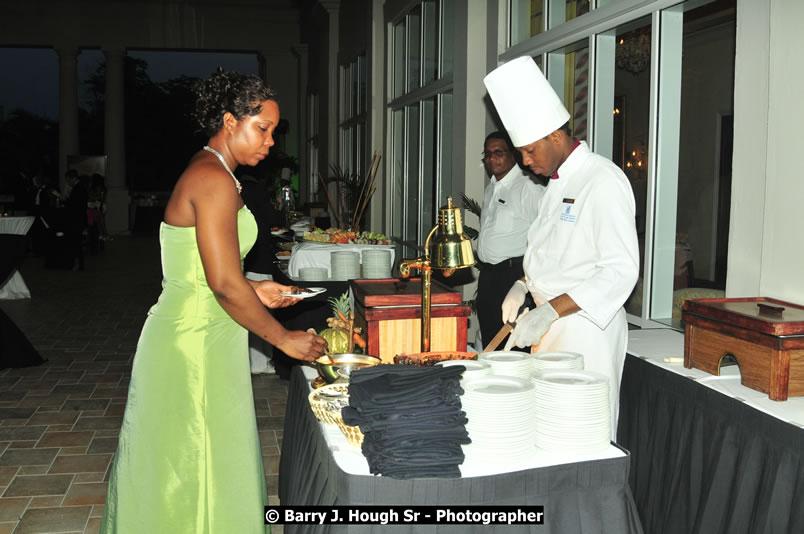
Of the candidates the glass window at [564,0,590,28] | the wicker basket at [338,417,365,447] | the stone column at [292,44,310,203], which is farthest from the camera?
the stone column at [292,44,310,203]

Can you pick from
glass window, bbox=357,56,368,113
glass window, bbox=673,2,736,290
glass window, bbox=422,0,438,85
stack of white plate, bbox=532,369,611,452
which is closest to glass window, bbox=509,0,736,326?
glass window, bbox=673,2,736,290

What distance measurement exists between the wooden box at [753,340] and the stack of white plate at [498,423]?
79 centimetres

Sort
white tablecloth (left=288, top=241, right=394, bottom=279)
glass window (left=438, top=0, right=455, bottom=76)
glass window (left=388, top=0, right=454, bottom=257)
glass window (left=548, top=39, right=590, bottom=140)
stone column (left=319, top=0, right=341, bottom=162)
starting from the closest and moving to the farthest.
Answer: glass window (left=548, top=39, right=590, bottom=140), white tablecloth (left=288, top=241, right=394, bottom=279), glass window (left=438, top=0, right=455, bottom=76), glass window (left=388, top=0, right=454, bottom=257), stone column (left=319, top=0, right=341, bottom=162)

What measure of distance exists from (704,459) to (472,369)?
2.79 ft

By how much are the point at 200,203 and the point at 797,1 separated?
1927mm

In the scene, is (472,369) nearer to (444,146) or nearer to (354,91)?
(444,146)

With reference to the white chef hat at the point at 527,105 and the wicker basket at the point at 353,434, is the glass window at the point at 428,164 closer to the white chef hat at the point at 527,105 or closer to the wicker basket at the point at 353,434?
the white chef hat at the point at 527,105

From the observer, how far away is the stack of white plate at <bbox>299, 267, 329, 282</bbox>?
499 cm

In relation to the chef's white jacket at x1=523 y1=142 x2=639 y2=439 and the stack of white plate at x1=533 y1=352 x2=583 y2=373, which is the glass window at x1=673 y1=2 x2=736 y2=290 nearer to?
the chef's white jacket at x1=523 y1=142 x2=639 y2=439

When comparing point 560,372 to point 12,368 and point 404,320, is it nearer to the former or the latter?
point 404,320

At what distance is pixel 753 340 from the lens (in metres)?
2.01

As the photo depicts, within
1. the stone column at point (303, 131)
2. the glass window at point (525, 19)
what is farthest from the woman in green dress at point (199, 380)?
the stone column at point (303, 131)

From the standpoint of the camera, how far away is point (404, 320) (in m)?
2.21

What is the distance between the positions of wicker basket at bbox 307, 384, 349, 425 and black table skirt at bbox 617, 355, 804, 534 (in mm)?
1017
